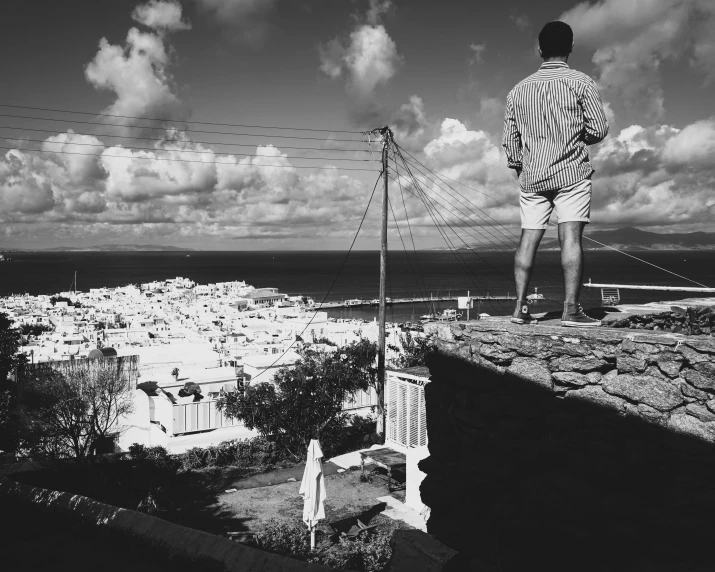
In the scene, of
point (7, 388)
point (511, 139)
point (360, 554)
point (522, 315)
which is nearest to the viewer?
point (522, 315)

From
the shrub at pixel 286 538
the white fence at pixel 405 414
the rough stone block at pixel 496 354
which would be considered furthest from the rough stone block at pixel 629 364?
the white fence at pixel 405 414

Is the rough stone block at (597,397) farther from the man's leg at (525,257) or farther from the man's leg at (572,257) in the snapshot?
the man's leg at (525,257)

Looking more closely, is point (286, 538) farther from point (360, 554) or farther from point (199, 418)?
point (199, 418)

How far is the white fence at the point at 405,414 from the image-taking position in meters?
13.3

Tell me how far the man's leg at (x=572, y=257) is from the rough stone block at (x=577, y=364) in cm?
→ 52

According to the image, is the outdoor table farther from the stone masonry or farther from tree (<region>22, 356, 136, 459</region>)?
the stone masonry

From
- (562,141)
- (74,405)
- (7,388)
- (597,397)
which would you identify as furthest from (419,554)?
(74,405)

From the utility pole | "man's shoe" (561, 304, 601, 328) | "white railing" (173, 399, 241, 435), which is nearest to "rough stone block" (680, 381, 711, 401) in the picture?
"man's shoe" (561, 304, 601, 328)

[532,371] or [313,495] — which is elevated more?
[532,371]

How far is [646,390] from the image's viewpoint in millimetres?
2951

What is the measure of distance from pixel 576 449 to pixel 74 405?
1450 centimetres

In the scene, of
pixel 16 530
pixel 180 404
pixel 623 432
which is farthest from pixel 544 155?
pixel 180 404

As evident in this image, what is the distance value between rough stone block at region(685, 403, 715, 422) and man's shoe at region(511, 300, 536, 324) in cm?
117

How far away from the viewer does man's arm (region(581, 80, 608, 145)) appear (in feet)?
11.7
